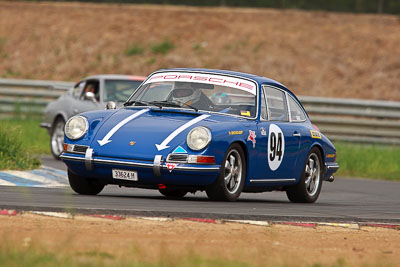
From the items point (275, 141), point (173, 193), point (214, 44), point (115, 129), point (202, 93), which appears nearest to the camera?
point (115, 129)

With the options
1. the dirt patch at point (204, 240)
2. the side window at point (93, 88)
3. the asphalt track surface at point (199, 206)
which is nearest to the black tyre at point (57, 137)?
the side window at point (93, 88)

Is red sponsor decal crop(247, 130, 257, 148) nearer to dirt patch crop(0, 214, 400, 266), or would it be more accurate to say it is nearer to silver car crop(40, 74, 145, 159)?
dirt patch crop(0, 214, 400, 266)

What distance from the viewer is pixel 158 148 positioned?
1037 centimetres

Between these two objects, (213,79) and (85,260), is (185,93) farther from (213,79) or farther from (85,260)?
(85,260)

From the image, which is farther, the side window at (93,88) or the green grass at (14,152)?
the side window at (93,88)

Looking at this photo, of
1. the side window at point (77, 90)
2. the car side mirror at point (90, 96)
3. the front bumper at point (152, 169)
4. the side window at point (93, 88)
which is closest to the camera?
the front bumper at point (152, 169)

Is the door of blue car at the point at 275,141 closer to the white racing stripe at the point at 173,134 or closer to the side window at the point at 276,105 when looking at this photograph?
the side window at the point at 276,105

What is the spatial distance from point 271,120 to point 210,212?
2.94 m

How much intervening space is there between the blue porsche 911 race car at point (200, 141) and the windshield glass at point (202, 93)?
11mm

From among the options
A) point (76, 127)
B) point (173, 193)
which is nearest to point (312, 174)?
point (173, 193)

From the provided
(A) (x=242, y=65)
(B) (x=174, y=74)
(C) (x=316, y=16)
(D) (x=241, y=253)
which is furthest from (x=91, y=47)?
(D) (x=241, y=253)

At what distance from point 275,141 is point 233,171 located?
39.9 inches

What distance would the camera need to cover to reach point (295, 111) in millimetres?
12797

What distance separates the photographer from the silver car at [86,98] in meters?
18.3
